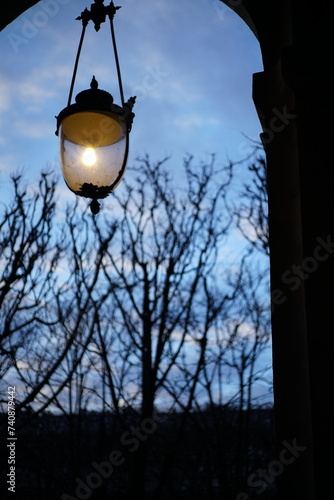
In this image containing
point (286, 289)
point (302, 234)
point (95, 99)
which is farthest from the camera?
point (95, 99)

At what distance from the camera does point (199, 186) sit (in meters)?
15.1

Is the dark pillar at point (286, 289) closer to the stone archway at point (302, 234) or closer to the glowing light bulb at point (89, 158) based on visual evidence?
the stone archway at point (302, 234)

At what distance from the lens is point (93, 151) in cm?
383

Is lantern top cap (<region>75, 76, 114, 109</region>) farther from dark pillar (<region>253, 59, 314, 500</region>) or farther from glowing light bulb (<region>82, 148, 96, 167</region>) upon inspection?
dark pillar (<region>253, 59, 314, 500</region>)

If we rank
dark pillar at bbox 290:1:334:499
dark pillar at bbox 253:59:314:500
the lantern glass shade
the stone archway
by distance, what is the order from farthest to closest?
1. the lantern glass shade
2. dark pillar at bbox 253:59:314:500
3. the stone archway
4. dark pillar at bbox 290:1:334:499

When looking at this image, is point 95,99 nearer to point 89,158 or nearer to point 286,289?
point 89,158

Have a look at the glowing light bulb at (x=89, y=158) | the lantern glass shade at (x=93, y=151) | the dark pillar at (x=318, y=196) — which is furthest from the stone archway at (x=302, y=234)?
the glowing light bulb at (x=89, y=158)

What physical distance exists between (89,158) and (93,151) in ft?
0.19

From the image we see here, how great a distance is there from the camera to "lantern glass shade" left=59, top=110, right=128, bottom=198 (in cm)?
377

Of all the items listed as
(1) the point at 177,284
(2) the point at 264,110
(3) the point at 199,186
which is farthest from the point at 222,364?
(2) the point at 264,110

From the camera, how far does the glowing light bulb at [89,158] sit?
150 inches

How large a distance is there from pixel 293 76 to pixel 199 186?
446 inches

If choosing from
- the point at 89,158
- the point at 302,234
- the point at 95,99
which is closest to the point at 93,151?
the point at 89,158

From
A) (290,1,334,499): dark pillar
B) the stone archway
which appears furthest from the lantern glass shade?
(290,1,334,499): dark pillar
